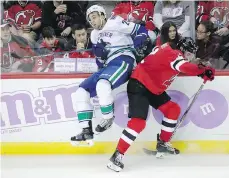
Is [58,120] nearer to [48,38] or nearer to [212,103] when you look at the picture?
[48,38]

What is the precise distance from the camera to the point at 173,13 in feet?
12.6

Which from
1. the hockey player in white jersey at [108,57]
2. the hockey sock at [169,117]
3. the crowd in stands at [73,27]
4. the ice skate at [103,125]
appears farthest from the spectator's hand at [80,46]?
the hockey sock at [169,117]

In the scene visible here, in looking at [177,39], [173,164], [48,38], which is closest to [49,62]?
[48,38]

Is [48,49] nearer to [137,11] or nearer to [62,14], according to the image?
[62,14]

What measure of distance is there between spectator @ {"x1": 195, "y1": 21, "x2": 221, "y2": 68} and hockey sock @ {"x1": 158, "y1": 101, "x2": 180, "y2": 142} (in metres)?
0.47

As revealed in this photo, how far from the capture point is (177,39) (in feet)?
11.4

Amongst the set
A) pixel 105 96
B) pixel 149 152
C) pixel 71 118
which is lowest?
pixel 149 152

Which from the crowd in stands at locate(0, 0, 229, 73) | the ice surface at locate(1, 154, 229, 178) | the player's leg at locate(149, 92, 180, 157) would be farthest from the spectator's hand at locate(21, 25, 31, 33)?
the player's leg at locate(149, 92, 180, 157)

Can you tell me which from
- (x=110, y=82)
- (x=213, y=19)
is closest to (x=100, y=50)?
(x=110, y=82)

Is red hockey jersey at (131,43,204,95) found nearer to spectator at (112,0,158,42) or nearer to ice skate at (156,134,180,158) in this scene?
ice skate at (156,134,180,158)

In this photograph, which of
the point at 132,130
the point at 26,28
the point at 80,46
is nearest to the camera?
the point at 132,130

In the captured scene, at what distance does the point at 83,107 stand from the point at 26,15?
1217 mm

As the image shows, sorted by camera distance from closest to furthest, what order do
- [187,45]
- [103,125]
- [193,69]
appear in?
[193,69] < [103,125] < [187,45]

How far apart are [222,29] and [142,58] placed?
0.75 meters
